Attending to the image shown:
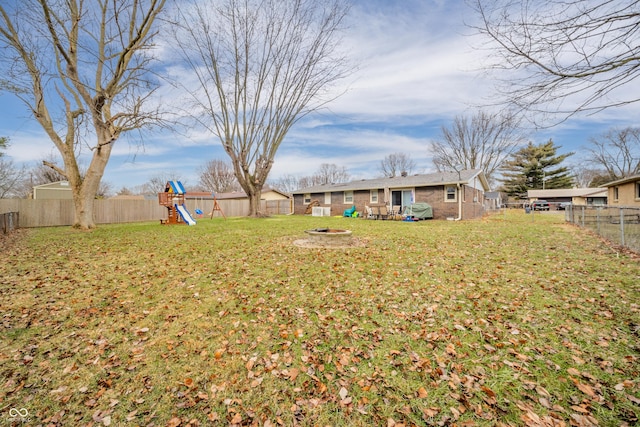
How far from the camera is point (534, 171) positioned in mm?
45219

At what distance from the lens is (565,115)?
3.82 m

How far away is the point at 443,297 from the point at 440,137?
117ft

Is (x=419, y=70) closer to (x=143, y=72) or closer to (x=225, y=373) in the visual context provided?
(x=225, y=373)

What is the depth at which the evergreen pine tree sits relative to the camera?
44188 mm

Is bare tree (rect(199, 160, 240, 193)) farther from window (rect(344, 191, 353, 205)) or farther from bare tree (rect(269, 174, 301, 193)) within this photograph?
window (rect(344, 191, 353, 205))

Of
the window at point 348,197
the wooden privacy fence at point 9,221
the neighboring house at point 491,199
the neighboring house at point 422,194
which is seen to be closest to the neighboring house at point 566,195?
the neighboring house at point 491,199

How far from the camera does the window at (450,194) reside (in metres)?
19.4

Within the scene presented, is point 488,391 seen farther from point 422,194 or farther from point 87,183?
point 422,194

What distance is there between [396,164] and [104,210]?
4794 centimetres

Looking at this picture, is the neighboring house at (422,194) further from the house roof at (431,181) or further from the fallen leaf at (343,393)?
the fallen leaf at (343,393)

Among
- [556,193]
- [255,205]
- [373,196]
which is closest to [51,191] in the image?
[255,205]

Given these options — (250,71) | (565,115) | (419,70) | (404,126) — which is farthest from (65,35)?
(404,126)

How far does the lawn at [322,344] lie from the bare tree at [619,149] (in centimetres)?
4785

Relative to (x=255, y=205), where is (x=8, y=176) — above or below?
above
